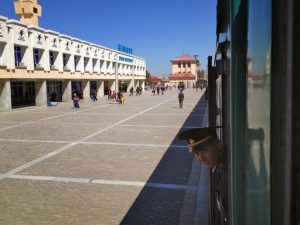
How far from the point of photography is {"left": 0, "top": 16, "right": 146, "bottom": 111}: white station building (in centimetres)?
2641

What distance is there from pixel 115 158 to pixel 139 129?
6174 mm

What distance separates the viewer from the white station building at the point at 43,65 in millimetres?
26406

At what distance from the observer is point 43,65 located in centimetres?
3170

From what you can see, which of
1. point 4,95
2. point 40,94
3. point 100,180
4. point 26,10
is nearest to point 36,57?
point 40,94

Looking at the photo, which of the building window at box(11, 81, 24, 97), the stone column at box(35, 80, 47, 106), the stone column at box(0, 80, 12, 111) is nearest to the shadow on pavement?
the stone column at box(0, 80, 12, 111)

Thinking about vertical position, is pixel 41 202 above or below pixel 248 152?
below

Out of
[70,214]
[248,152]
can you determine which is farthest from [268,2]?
[70,214]

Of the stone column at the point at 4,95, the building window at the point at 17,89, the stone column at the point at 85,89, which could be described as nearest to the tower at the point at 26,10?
the building window at the point at 17,89

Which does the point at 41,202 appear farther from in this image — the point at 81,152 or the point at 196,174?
the point at 81,152

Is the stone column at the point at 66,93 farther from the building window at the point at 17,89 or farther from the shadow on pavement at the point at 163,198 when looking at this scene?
the shadow on pavement at the point at 163,198

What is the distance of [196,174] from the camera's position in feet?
29.2

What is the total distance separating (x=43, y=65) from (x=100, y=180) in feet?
83.9

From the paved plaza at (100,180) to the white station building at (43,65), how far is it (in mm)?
13182

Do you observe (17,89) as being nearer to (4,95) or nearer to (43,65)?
(43,65)
